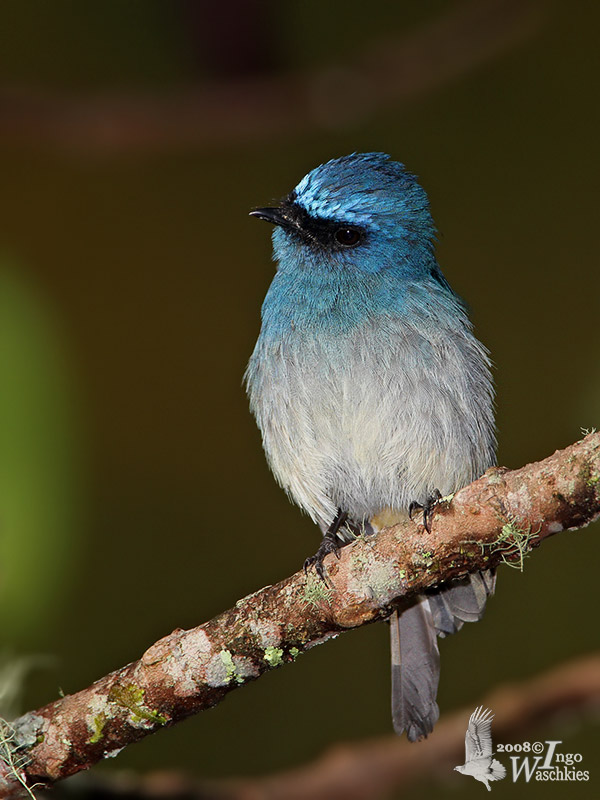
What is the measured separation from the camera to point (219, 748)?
3.62 meters

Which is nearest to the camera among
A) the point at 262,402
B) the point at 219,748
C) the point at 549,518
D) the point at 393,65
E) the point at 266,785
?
the point at 549,518

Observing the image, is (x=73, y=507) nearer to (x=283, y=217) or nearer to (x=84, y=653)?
(x=84, y=653)

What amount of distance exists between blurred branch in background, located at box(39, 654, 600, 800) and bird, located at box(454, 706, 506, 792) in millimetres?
217

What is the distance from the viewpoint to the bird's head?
280cm

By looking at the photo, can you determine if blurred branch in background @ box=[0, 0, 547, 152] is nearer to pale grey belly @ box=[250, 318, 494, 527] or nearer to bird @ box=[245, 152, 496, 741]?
bird @ box=[245, 152, 496, 741]

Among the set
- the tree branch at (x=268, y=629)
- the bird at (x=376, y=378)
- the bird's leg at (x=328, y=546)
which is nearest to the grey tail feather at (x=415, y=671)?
the bird at (x=376, y=378)

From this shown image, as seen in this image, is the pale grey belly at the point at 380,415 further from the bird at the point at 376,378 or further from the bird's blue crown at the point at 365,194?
the bird's blue crown at the point at 365,194

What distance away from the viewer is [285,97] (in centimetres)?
471

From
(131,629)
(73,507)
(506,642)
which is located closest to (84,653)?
(131,629)

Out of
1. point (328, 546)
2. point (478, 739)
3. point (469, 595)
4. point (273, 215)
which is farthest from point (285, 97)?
point (478, 739)

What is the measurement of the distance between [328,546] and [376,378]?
50cm

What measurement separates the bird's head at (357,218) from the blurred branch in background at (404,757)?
155cm

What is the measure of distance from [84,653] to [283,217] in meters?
2.05

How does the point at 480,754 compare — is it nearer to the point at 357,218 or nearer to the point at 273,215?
the point at 357,218
